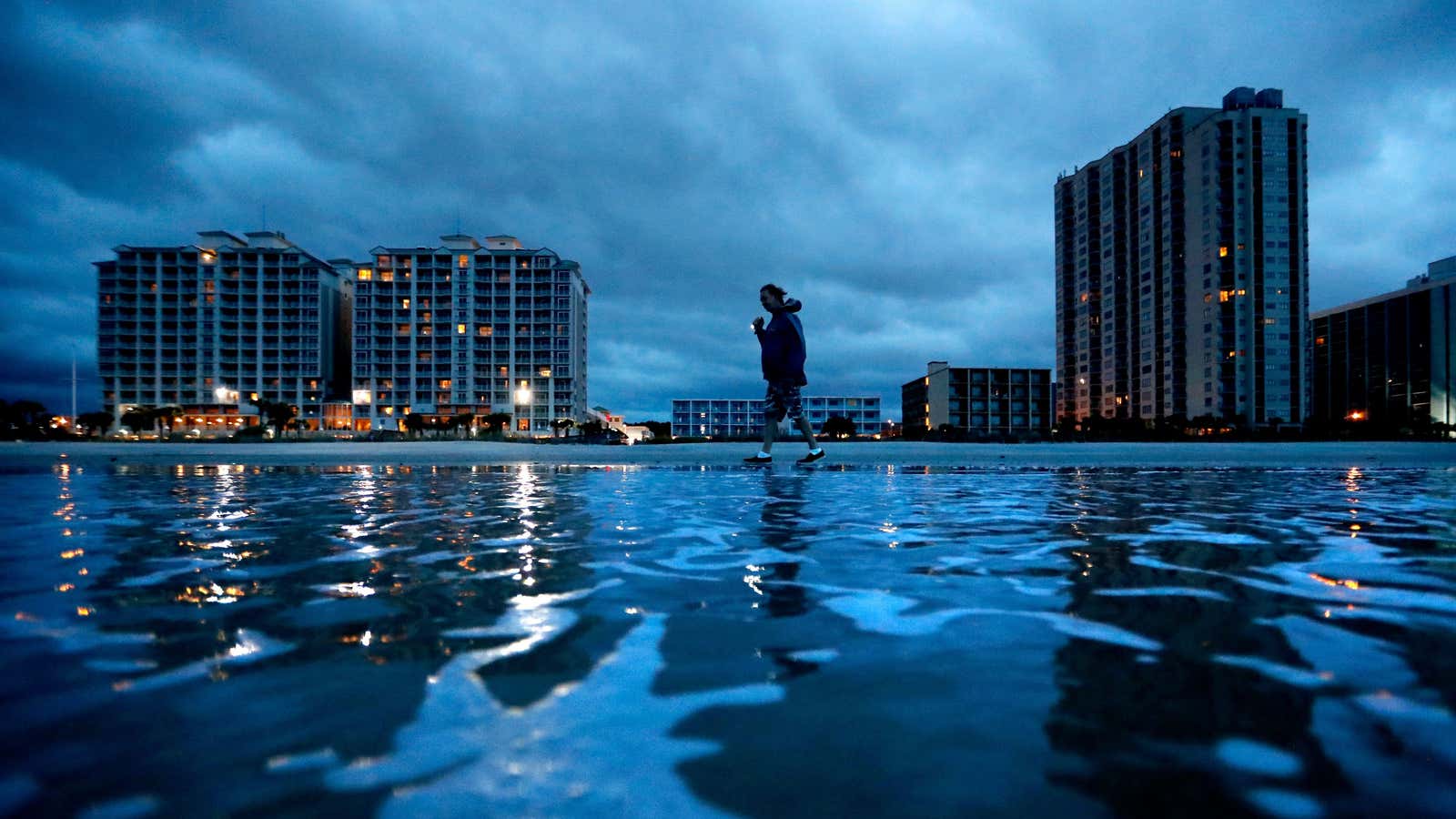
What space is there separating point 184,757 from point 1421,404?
130m

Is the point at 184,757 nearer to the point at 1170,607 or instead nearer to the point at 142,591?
the point at 142,591

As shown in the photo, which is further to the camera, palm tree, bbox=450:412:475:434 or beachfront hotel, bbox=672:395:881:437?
beachfront hotel, bbox=672:395:881:437

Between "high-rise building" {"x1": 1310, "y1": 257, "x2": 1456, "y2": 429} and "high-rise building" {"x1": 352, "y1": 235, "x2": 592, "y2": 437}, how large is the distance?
344 ft

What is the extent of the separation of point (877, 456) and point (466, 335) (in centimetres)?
9558

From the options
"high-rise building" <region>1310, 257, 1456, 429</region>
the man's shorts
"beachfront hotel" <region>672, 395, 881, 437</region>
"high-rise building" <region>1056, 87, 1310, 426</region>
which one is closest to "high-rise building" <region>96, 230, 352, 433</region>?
"beachfront hotel" <region>672, 395, 881, 437</region>

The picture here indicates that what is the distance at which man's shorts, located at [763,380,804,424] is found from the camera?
1560cm

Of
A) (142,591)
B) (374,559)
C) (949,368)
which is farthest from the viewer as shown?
(949,368)

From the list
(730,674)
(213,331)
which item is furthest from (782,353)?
(213,331)

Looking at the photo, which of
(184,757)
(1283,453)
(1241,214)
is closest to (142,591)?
(184,757)

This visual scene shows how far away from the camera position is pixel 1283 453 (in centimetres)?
2223

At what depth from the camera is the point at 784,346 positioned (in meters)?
15.5

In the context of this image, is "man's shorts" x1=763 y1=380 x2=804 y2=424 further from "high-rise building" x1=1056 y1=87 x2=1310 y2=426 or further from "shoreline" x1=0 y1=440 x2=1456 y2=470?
"high-rise building" x1=1056 y1=87 x2=1310 y2=426

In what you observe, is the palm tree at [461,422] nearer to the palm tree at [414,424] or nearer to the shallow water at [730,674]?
the palm tree at [414,424]

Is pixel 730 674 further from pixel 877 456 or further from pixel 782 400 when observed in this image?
pixel 877 456
